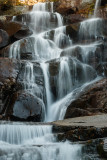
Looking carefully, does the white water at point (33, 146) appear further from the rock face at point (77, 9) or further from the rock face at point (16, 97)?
the rock face at point (77, 9)

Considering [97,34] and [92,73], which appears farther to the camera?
[97,34]

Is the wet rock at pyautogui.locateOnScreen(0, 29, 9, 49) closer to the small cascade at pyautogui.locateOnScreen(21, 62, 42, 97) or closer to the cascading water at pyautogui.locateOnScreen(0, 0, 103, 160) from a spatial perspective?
the cascading water at pyautogui.locateOnScreen(0, 0, 103, 160)

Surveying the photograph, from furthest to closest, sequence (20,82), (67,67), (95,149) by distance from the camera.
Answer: (67,67)
(20,82)
(95,149)

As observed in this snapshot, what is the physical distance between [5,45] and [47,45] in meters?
2.59

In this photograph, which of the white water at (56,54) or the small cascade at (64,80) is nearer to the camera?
the white water at (56,54)

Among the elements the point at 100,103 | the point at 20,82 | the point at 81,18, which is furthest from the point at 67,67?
the point at 81,18

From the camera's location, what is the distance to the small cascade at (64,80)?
1047 centimetres

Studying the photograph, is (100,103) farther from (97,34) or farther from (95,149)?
(97,34)

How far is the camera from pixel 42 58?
13.7 metres

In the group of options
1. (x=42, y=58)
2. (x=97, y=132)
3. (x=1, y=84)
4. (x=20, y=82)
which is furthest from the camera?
(x=42, y=58)

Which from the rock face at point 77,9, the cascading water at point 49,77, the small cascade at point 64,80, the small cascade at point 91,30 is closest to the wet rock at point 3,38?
the cascading water at point 49,77

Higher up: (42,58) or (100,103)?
(42,58)

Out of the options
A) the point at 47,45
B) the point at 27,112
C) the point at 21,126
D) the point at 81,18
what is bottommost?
the point at 27,112

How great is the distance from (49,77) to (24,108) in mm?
2737
